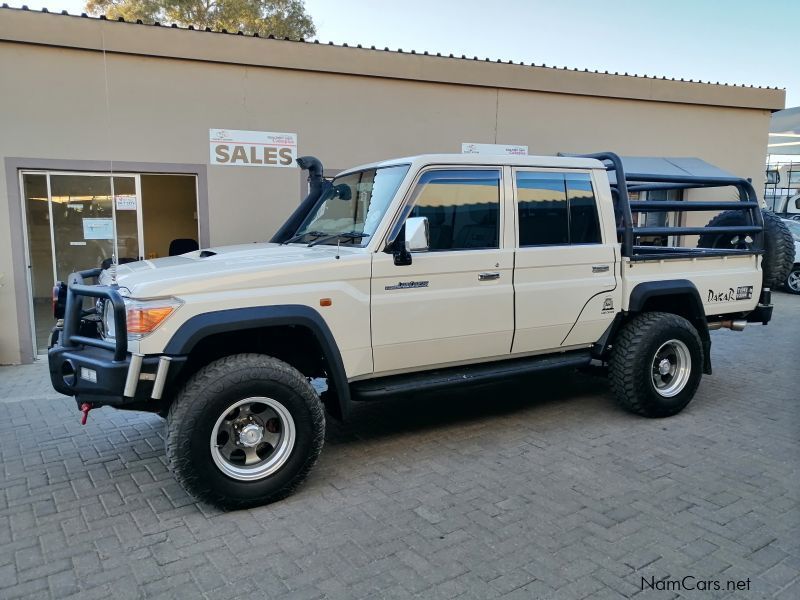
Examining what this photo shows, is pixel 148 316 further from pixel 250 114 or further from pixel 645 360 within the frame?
pixel 250 114

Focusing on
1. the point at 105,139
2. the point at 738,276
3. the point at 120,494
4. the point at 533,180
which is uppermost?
the point at 105,139

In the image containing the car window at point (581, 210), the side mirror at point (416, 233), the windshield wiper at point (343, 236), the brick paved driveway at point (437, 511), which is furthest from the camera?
the car window at point (581, 210)

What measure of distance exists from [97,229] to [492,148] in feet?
20.8

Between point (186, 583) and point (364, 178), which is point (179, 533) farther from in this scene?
point (364, 178)

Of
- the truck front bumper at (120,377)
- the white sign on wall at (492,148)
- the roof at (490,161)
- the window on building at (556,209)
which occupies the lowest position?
the truck front bumper at (120,377)

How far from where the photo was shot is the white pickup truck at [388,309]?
11.8 feet

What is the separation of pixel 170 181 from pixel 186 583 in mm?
7459

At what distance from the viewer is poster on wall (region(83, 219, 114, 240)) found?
8.34 meters

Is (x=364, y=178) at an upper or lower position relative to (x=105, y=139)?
lower

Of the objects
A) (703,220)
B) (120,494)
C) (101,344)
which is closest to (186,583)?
(120,494)

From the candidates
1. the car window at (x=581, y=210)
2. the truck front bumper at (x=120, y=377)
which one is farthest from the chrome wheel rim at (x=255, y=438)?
the car window at (x=581, y=210)

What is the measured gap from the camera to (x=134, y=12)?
72.5 feet

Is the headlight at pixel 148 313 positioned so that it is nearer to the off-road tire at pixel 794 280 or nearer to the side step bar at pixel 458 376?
the side step bar at pixel 458 376

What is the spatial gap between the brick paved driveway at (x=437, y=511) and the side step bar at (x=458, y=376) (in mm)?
565
